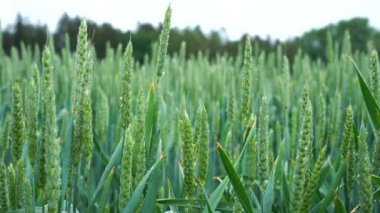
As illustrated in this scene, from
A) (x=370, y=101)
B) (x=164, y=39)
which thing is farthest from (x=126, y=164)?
(x=370, y=101)

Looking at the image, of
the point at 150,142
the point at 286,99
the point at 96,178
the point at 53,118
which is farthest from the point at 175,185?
the point at 53,118

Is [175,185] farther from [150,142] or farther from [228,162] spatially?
[228,162]

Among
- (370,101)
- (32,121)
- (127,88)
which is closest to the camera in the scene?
(32,121)

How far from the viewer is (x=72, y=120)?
3.12 feet

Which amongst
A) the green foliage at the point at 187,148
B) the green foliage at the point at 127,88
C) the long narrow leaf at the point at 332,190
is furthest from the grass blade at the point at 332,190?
the green foliage at the point at 127,88

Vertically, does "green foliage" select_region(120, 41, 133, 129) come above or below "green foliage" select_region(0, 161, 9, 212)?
above

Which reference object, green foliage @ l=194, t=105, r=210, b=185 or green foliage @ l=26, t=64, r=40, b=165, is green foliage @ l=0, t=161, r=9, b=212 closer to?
green foliage @ l=26, t=64, r=40, b=165

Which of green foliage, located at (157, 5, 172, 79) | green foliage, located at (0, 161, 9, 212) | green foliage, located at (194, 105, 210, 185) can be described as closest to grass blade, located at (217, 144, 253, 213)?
green foliage, located at (194, 105, 210, 185)

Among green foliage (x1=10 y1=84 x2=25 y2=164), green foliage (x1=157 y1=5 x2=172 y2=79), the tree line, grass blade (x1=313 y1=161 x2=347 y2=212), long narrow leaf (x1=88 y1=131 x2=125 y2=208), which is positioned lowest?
grass blade (x1=313 y1=161 x2=347 y2=212)

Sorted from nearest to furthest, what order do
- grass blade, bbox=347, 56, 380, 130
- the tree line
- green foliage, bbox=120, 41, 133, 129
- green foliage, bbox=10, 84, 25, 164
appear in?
1. green foliage, bbox=10, 84, 25, 164
2. green foliage, bbox=120, 41, 133, 129
3. grass blade, bbox=347, 56, 380, 130
4. the tree line

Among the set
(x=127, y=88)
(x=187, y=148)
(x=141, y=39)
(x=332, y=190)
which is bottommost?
(x=332, y=190)

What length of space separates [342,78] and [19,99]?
270 cm

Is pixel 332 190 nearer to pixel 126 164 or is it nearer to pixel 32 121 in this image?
pixel 126 164

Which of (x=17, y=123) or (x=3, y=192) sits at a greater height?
(x=17, y=123)
